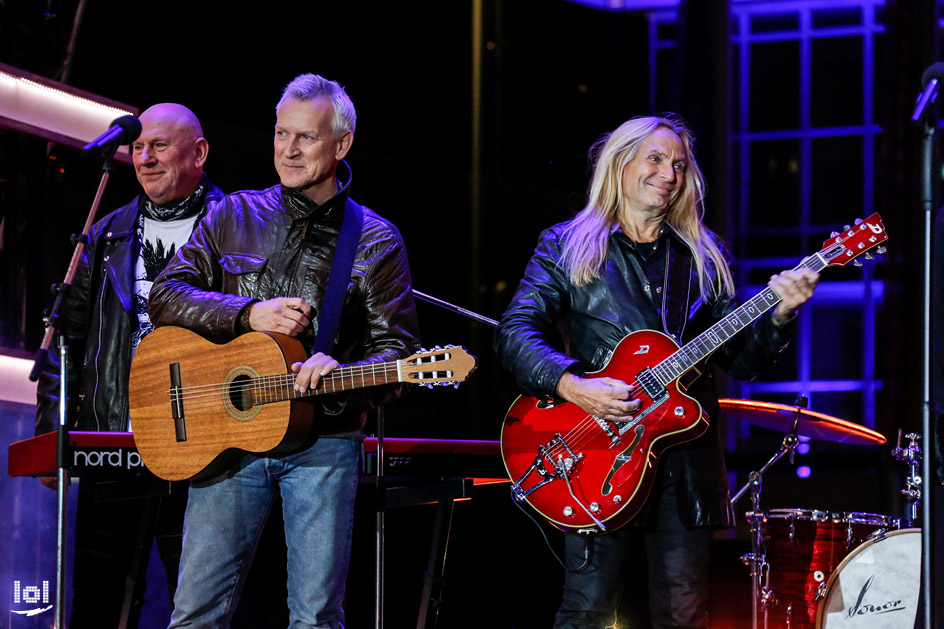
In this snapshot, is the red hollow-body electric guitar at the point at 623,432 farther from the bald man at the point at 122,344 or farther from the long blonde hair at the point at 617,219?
the bald man at the point at 122,344

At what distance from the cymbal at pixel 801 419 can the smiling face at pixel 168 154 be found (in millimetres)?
2673

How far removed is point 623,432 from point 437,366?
64 centimetres

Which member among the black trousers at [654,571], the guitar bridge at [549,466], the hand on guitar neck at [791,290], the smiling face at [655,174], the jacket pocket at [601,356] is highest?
the smiling face at [655,174]

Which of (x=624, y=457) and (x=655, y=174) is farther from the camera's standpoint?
(x=655, y=174)

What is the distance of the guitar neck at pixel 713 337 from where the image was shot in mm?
3309

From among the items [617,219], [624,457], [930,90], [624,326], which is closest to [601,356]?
[624,326]

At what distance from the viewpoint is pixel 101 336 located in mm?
4266

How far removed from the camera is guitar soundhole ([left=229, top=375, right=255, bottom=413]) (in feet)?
10.6

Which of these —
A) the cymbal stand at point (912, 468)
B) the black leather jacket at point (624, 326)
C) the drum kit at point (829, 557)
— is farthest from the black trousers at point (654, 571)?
the cymbal stand at point (912, 468)

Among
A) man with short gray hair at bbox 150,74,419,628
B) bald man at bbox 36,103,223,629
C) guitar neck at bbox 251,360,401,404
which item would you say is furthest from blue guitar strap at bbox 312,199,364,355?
bald man at bbox 36,103,223,629

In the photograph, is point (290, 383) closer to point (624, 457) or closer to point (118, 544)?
point (624, 457)

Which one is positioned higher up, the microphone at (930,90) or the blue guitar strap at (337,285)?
the microphone at (930,90)

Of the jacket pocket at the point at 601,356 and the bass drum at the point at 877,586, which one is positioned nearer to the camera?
the jacket pocket at the point at 601,356

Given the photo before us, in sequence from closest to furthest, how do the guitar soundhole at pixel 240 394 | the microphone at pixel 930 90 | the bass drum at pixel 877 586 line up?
the microphone at pixel 930 90 → the guitar soundhole at pixel 240 394 → the bass drum at pixel 877 586
